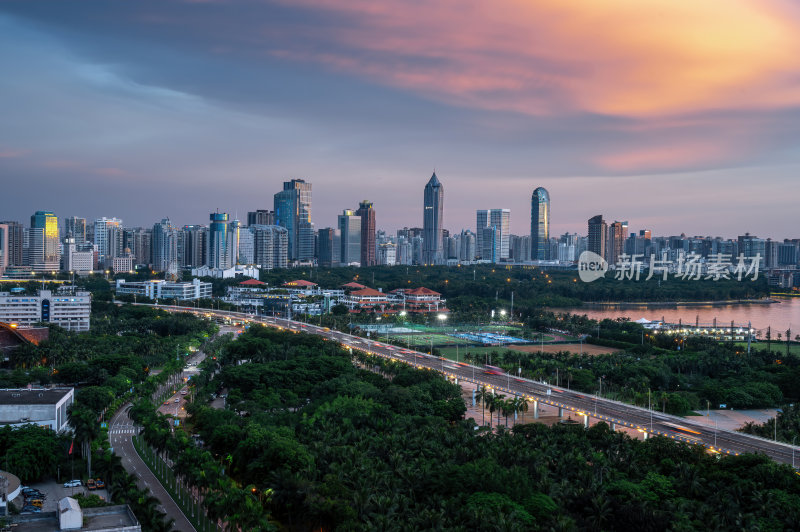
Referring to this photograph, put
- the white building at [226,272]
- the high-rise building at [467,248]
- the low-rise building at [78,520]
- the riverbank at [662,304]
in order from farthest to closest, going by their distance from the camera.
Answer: the high-rise building at [467,248] → the white building at [226,272] → the riverbank at [662,304] → the low-rise building at [78,520]

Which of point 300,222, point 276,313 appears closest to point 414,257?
point 300,222

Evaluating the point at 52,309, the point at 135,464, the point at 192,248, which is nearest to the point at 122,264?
the point at 192,248

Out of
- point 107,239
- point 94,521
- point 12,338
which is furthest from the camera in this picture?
point 107,239

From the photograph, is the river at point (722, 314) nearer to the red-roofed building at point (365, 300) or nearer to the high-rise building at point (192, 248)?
the red-roofed building at point (365, 300)

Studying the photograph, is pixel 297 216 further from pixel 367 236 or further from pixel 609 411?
pixel 609 411

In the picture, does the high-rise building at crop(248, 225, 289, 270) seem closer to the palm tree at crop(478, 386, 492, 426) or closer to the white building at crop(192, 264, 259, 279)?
the white building at crop(192, 264, 259, 279)

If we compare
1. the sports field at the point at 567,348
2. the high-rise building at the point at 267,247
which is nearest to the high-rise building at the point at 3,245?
the high-rise building at the point at 267,247
